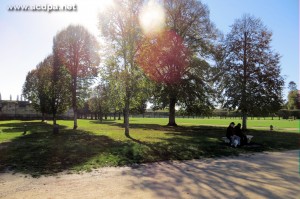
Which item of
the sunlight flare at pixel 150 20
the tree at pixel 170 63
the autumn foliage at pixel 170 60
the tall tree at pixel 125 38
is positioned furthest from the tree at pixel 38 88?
the tree at pixel 170 63

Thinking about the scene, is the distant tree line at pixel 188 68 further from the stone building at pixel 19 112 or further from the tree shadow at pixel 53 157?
the stone building at pixel 19 112

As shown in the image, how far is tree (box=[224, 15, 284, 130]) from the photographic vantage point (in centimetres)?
3284

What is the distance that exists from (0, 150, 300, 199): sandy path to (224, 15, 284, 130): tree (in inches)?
818

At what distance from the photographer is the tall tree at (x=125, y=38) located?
75.0 feet

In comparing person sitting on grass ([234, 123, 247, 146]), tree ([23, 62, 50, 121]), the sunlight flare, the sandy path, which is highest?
the sunlight flare

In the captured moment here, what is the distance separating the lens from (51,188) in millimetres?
8914

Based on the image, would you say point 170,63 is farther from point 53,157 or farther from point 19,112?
point 19,112

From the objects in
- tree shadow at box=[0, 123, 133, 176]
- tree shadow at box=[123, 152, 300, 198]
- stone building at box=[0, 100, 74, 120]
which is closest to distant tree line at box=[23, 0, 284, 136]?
tree shadow at box=[0, 123, 133, 176]

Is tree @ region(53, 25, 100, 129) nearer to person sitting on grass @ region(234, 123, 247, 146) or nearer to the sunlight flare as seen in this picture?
the sunlight flare

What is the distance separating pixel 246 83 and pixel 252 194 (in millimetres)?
27177

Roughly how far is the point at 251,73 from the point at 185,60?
8.23m

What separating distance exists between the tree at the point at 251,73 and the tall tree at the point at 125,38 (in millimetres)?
14648

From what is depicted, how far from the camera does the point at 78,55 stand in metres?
35.2

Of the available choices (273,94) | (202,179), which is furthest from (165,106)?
(202,179)
